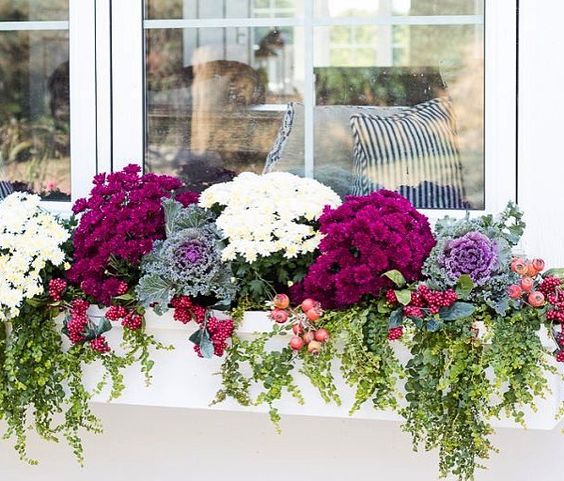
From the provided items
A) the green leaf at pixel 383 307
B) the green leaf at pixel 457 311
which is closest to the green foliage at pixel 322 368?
the green leaf at pixel 383 307

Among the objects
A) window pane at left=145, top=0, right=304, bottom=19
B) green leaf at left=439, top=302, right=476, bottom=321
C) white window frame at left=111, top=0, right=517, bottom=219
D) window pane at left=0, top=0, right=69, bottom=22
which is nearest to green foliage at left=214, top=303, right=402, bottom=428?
green leaf at left=439, top=302, right=476, bottom=321

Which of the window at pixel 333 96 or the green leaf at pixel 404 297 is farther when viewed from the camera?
the window at pixel 333 96

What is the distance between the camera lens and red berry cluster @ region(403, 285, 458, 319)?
1.82 m

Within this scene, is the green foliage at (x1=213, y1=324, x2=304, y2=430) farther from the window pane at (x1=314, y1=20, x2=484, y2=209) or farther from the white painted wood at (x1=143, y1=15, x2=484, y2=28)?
the white painted wood at (x1=143, y1=15, x2=484, y2=28)

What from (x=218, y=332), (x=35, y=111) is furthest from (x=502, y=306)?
(x=35, y=111)

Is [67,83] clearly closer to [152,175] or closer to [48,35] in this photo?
[48,35]

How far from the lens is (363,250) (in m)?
1.84

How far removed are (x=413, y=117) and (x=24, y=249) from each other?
999mm

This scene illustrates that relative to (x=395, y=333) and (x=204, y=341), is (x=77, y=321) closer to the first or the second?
(x=204, y=341)

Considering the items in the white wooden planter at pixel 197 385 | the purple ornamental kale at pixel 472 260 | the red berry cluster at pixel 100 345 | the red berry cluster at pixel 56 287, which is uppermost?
the purple ornamental kale at pixel 472 260

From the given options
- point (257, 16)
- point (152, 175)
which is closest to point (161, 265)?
point (152, 175)

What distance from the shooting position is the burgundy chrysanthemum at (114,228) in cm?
198

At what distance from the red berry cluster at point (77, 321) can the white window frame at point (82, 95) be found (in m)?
0.39

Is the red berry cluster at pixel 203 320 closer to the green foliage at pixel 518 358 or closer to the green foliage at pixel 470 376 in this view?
the green foliage at pixel 470 376
